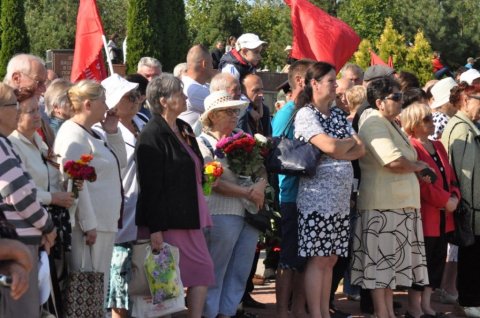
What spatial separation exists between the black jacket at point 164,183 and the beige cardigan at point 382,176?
188 cm

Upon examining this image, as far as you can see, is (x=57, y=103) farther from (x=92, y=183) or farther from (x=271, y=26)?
(x=271, y=26)

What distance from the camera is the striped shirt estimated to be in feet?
16.5

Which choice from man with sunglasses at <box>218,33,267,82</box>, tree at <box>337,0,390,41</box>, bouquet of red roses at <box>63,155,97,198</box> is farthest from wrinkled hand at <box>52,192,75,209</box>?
tree at <box>337,0,390,41</box>

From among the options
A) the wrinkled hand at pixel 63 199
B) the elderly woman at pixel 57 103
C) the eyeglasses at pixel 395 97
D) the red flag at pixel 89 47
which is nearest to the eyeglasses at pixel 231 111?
the elderly woman at pixel 57 103

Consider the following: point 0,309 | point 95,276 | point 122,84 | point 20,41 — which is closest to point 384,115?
point 122,84

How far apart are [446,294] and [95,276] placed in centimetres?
473

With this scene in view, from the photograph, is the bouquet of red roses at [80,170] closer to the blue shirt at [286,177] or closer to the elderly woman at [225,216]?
the elderly woman at [225,216]

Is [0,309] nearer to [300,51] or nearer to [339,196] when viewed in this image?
[339,196]

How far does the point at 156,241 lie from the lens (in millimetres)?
6832

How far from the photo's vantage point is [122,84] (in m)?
7.55

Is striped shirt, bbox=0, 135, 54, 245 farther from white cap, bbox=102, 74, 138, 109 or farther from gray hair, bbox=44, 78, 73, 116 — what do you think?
white cap, bbox=102, 74, 138, 109

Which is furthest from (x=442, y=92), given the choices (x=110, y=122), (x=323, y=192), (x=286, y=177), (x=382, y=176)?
(x=110, y=122)

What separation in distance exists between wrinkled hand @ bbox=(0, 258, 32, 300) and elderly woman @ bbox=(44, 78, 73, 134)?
3.24 metres

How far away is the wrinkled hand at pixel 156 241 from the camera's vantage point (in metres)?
6.84
